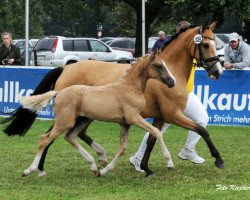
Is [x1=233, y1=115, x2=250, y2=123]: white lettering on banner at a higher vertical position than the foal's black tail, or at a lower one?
lower

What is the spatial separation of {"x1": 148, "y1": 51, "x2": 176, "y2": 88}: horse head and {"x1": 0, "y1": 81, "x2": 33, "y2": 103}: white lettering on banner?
23.9 ft

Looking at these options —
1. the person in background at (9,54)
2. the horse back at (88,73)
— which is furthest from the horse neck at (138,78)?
the person in background at (9,54)

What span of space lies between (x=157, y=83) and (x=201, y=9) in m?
12.2

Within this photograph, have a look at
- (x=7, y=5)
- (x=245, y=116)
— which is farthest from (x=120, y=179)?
(x=7, y=5)

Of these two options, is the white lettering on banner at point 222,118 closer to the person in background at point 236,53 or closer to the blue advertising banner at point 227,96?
the blue advertising banner at point 227,96

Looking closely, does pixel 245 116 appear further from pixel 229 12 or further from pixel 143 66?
pixel 229 12

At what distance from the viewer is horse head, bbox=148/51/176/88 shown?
749 cm

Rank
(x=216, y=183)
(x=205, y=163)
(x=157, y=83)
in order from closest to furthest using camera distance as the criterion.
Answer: (x=216, y=183) < (x=157, y=83) < (x=205, y=163)

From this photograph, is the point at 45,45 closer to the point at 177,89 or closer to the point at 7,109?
the point at 7,109

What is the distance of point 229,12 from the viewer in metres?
20.2

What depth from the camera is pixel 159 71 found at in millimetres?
7570

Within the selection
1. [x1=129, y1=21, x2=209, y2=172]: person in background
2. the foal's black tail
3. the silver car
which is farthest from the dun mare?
the silver car

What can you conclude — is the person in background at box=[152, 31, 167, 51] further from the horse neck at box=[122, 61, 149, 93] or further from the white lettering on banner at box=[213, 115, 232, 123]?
the white lettering on banner at box=[213, 115, 232, 123]

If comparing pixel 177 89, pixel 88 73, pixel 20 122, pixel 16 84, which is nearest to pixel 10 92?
pixel 16 84
